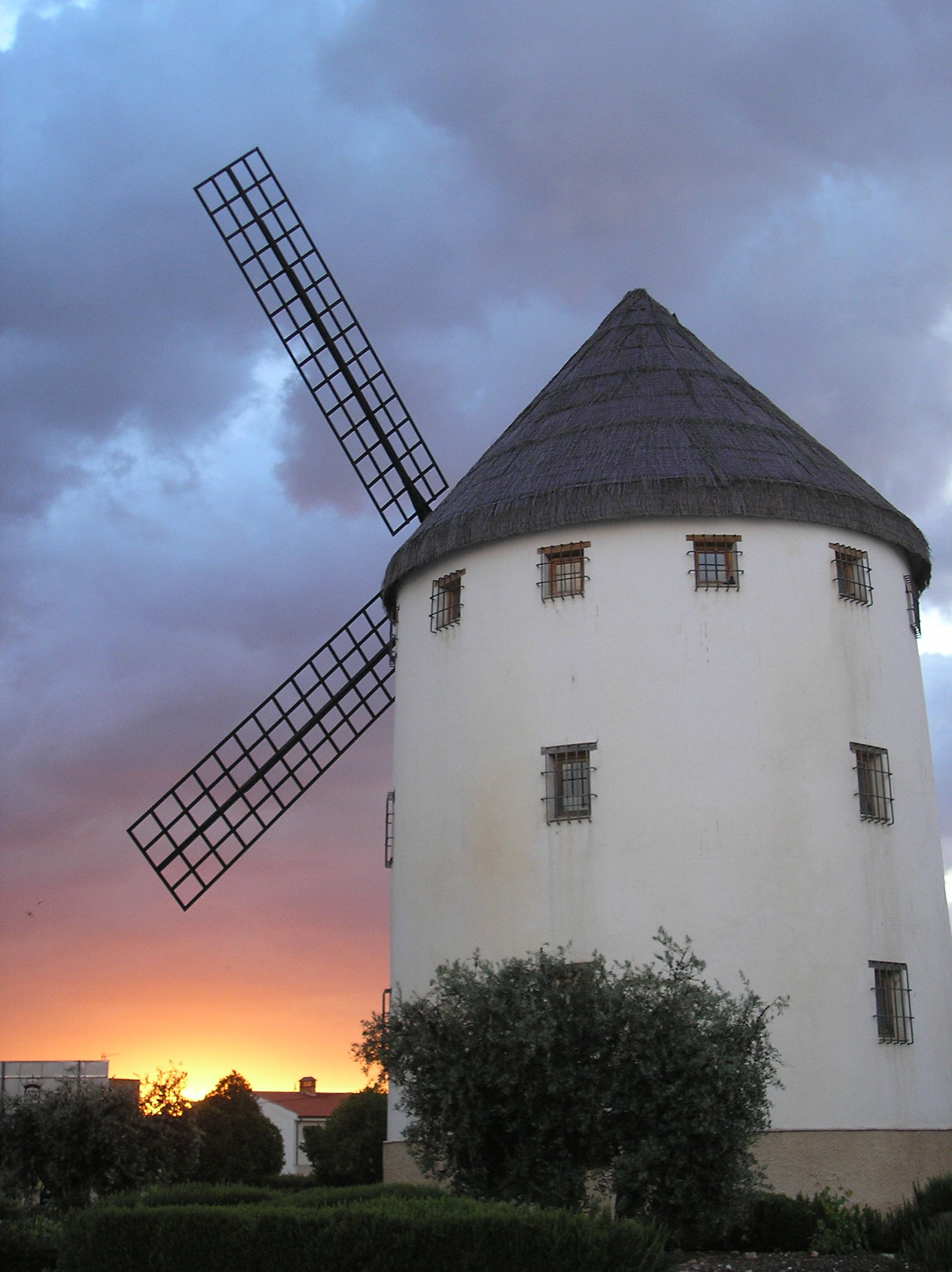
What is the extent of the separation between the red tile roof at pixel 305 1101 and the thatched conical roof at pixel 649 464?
5422cm

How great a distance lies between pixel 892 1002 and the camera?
2189 cm

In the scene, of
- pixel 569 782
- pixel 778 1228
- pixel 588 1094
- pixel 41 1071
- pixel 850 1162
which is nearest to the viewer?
pixel 588 1094

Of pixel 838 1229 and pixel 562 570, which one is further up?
pixel 562 570

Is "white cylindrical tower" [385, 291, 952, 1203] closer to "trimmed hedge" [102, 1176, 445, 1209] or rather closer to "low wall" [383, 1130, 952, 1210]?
"low wall" [383, 1130, 952, 1210]

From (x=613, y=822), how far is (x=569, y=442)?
22.0ft

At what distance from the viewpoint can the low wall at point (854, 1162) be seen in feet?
66.1

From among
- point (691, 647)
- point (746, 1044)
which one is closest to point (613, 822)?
point (691, 647)

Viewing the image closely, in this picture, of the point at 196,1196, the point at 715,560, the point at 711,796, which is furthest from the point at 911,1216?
the point at 715,560

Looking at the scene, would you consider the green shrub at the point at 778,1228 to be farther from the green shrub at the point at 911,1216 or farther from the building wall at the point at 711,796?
the building wall at the point at 711,796

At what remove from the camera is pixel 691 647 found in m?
22.4

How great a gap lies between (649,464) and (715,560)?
190 cm

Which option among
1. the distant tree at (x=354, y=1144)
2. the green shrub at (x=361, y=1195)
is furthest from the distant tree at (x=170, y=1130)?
the distant tree at (x=354, y=1144)

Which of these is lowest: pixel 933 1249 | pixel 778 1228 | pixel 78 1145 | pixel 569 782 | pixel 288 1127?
pixel 778 1228

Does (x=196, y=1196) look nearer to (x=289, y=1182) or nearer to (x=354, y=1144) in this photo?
(x=289, y=1182)
